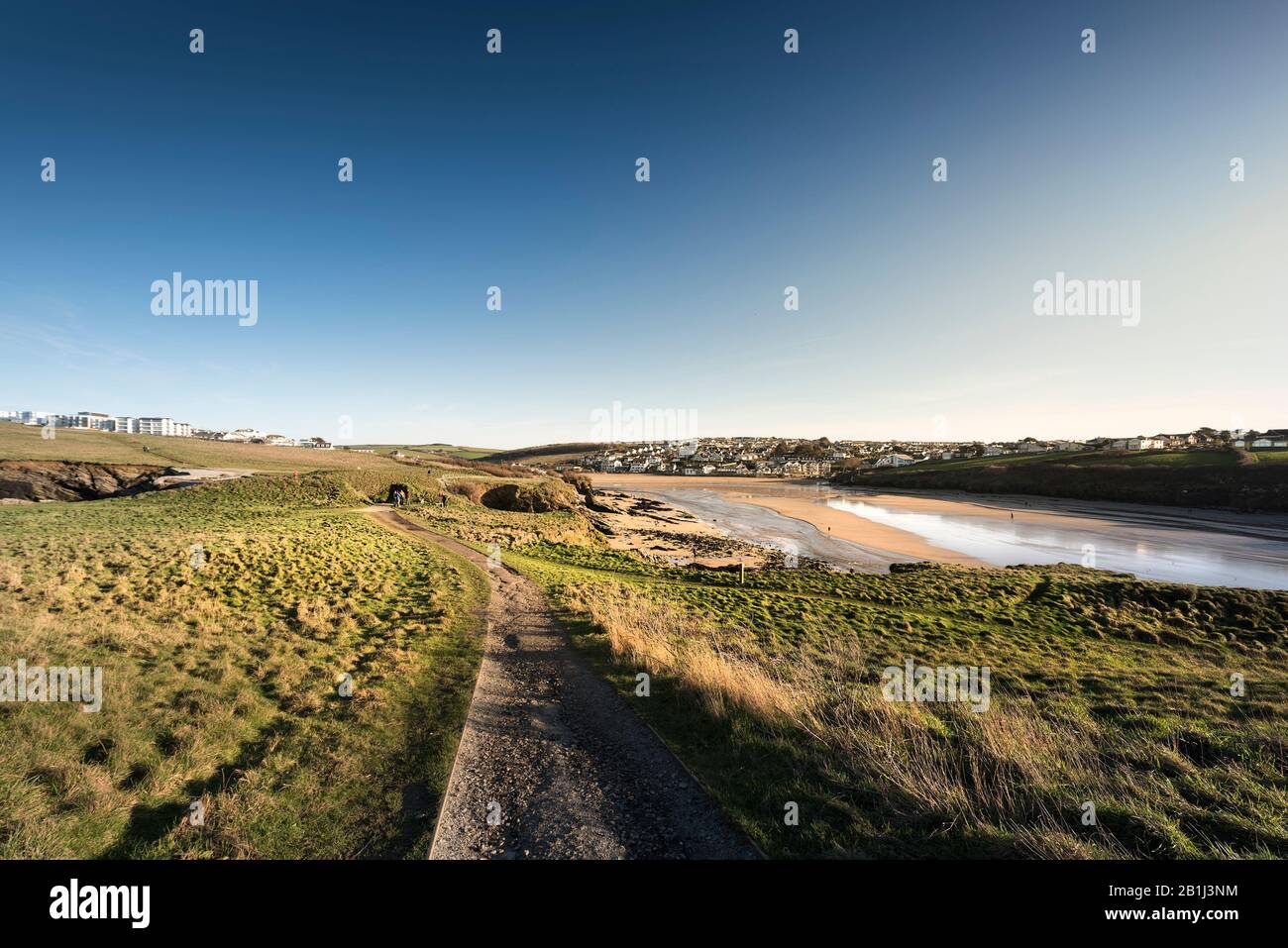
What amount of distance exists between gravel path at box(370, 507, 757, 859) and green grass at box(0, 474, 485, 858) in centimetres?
43

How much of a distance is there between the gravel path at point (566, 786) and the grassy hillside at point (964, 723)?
470mm

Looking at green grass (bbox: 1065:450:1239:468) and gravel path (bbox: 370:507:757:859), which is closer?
gravel path (bbox: 370:507:757:859)

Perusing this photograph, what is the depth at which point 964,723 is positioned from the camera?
7.34 meters

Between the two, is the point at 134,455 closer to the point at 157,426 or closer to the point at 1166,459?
the point at 1166,459

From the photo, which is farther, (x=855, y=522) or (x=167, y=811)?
(x=855, y=522)

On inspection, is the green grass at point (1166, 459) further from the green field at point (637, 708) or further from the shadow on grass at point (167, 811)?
the shadow on grass at point (167, 811)

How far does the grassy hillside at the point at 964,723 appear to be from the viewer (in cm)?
468

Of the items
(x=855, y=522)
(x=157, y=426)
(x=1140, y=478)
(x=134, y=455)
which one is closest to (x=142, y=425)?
(x=157, y=426)

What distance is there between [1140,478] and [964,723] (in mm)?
100483

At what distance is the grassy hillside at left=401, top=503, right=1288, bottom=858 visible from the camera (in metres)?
4.68

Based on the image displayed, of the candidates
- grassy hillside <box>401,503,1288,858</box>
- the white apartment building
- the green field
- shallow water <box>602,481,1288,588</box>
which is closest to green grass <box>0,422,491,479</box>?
the green field

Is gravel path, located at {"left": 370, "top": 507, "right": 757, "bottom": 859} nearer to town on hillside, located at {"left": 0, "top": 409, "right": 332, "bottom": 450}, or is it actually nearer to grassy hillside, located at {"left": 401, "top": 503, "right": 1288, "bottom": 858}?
grassy hillside, located at {"left": 401, "top": 503, "right": 1288, "bottom": 858}

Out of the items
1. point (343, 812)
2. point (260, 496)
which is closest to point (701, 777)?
point (343, 812)
